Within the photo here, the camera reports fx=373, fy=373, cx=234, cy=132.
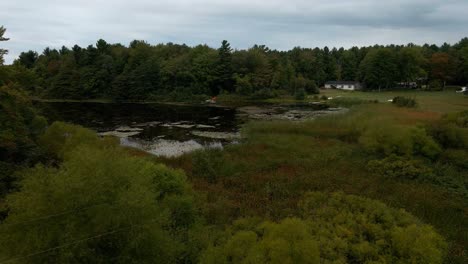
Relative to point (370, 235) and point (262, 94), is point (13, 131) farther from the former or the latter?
point (262, 94)

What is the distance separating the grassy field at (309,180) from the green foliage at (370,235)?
2353 mm

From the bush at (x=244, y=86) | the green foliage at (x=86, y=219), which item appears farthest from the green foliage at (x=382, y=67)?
the green foliage at (x=86, y=219)

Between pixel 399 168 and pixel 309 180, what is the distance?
21.0ft

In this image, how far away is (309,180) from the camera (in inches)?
913

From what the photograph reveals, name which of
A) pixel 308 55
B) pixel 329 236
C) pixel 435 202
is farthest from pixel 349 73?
pixel 329 236

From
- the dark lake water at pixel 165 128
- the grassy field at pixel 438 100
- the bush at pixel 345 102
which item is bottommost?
the dark lake water at pixel 165 128

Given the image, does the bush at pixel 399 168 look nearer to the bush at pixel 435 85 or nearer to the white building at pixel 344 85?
the bush at pixel 435 85

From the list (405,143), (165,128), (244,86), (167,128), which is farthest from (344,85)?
(405,143)

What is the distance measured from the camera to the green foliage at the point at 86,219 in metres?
9.43

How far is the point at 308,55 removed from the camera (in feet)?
391

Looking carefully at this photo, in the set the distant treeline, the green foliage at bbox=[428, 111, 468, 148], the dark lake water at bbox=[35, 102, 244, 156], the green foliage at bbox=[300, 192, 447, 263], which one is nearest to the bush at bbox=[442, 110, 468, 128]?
the green foliage at bbox=[428, 111, 468, 148]

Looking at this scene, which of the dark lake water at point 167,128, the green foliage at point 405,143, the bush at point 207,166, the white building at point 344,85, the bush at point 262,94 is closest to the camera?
the bush at point 207,166

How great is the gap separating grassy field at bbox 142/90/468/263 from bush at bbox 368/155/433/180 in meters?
0.55

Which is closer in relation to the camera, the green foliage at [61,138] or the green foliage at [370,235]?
the green foliage at [370,235]
